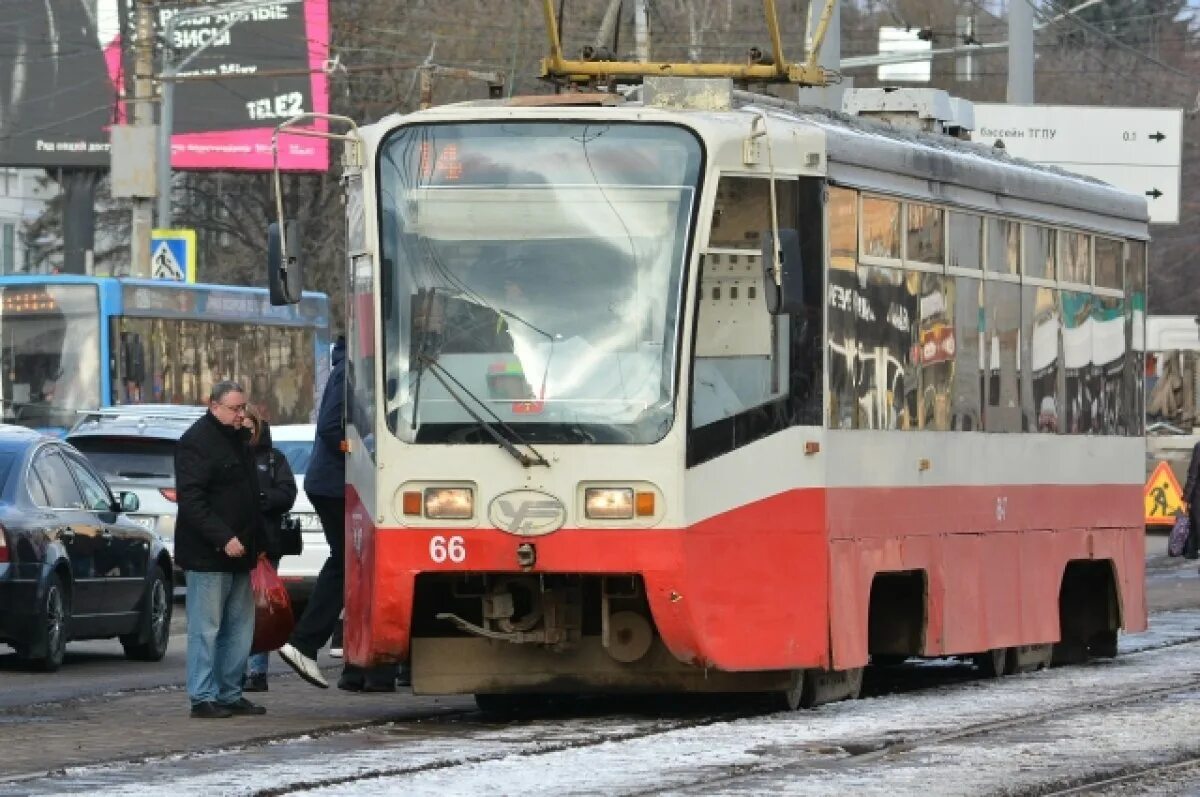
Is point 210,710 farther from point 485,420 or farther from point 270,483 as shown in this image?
point 485,420

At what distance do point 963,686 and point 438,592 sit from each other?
3.62 metres

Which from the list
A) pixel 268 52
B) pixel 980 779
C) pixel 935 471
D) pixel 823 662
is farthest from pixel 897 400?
pixel 268 52

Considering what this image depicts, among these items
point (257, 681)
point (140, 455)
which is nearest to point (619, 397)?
point (257, 681)

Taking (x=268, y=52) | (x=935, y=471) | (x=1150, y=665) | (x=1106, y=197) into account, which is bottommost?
(x=1150, y=665)

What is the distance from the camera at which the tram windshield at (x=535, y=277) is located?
13.4 m

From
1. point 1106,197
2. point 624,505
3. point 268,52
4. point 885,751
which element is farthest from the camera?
point 268,52

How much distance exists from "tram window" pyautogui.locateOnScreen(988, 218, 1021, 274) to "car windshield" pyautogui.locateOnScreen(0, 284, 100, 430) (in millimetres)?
19529

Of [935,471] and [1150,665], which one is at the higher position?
[935,471]

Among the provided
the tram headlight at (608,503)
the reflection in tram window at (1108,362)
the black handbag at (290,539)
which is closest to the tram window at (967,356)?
the reflection in tram window at (1108,362)

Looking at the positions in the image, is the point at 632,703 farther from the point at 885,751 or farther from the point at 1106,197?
the point at 1106,197

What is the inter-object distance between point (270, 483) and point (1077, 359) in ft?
16.8

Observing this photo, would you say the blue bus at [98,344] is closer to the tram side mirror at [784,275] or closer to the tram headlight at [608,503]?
the tram headlight at [608,503]

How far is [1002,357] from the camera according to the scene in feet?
54.2

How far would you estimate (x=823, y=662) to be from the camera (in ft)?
46.0
